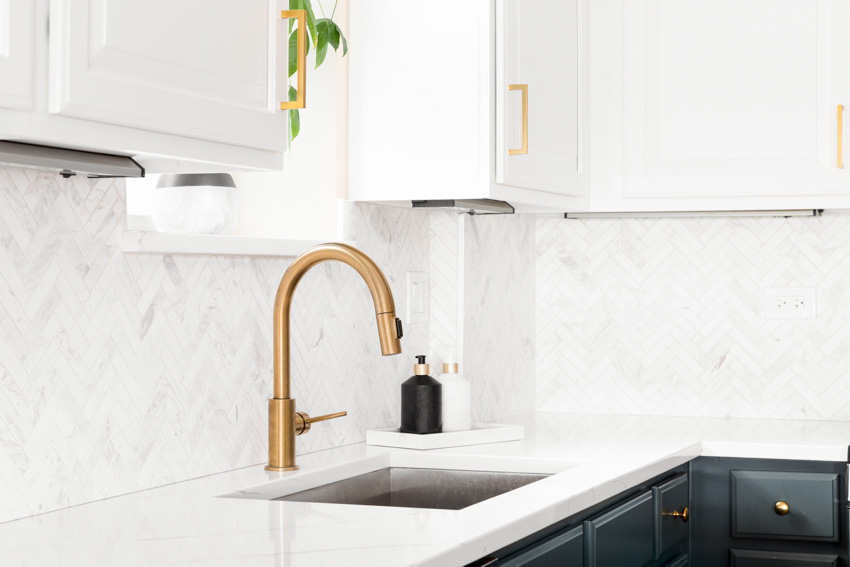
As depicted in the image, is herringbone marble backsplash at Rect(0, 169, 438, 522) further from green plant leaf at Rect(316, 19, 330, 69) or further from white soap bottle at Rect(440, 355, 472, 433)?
green plant leaf at Rect(316, 19, 330, 69)

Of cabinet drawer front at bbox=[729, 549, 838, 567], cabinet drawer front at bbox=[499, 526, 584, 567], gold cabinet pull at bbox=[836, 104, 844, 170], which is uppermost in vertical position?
gold cabinet pull at bbox=[836, 104, 844, 170]

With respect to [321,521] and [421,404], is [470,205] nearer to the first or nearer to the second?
[421,404]

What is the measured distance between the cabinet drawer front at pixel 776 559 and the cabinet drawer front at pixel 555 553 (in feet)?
2.35

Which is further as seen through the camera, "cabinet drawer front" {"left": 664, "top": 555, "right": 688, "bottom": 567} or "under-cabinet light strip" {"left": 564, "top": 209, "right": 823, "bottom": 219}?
"under-cabinet light strip" {"left": 564, "top": 209, "right": 823, "bottom": 219}

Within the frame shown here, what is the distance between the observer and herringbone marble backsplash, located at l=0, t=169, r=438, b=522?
1.48m

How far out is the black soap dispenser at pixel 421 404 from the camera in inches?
86.4

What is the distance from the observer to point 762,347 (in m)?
2.85

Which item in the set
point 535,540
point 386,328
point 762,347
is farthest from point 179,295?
point 762,347

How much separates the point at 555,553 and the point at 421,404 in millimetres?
638

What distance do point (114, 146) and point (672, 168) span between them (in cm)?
168

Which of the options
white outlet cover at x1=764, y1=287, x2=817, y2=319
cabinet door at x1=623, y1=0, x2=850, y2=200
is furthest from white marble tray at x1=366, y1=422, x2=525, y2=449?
white outlet cover at x1=764, y1=287, x2=817, y2=319

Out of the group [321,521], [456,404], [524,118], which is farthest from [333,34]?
[321,521]

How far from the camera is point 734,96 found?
2529mm

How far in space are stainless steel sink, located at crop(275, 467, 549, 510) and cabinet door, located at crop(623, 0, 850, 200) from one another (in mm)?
898
